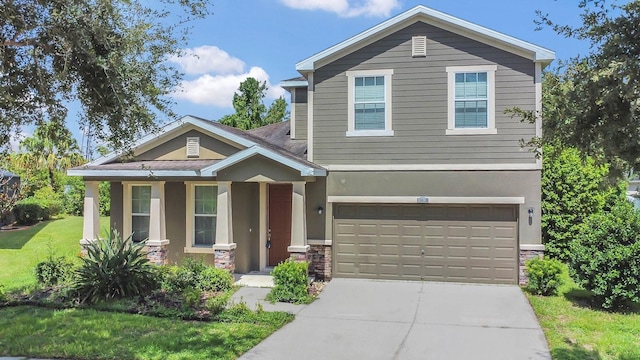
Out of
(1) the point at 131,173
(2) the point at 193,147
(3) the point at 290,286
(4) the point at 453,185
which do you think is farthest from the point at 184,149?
(4) the point at 453,185

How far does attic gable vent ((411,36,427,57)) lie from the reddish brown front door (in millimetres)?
4966

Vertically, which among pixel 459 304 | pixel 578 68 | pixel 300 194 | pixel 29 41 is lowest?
pixel 459 304

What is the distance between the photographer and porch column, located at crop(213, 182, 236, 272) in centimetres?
1180

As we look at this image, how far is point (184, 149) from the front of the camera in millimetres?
13531

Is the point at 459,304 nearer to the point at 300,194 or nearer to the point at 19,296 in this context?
the point at 300,194

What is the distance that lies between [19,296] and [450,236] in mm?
9964

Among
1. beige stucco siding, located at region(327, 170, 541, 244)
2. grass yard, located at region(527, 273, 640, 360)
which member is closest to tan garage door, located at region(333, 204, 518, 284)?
beige stucco siding, located at region(327, 170, 541, 244)

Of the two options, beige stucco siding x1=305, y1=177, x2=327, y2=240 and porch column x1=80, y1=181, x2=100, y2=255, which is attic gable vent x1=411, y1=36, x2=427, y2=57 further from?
porch column x1=80, y1=181, x2=100, y2=255

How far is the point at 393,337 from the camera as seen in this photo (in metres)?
7.90

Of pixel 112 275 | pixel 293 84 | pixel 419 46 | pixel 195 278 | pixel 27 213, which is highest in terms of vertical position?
pixel 419 46

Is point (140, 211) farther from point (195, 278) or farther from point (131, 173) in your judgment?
point (195, 278)

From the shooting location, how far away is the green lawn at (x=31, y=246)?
41.4 feet

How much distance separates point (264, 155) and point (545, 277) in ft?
23.1

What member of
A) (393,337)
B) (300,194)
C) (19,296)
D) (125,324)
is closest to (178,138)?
(300,194)
